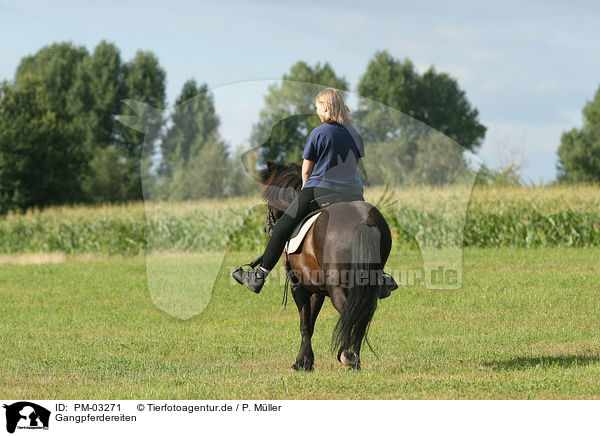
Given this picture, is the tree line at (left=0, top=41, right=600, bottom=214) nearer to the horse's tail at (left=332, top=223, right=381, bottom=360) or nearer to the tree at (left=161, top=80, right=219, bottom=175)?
the tree at (left=161, top=80, right=219, bottom=175)

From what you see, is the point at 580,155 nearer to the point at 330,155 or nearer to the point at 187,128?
the point at 187,128

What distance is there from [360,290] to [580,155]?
5516cm

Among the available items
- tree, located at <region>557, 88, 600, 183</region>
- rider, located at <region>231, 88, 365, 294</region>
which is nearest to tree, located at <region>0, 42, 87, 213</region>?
tree, located at <region>557, 88, 600, 183</region>

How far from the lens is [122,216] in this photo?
3030 centimetres

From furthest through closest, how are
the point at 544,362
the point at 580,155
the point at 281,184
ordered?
the point at 580,155 < the point at 544,362 < the point at 281,184

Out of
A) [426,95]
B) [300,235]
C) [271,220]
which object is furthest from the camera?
[426,95]

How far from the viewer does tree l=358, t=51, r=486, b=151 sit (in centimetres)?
6569

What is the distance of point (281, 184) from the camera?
7.80 meters

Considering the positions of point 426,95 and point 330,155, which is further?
point 426,95

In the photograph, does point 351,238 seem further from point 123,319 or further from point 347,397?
point 123,319

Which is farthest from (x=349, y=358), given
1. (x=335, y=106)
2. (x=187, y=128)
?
(x=187, y=128)
